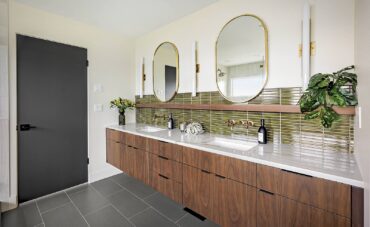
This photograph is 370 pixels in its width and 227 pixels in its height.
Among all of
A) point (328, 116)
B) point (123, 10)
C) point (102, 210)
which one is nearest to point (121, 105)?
point (123, 10)

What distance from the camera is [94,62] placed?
9.21ft

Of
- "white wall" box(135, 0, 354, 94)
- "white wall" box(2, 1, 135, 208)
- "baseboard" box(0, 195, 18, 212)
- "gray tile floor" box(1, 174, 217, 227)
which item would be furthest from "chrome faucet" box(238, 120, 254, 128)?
"baseboard" box(0, 195, 18, 212)

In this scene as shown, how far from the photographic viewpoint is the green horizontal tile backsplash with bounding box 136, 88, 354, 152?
1.39m

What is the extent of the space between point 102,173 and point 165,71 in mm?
2033

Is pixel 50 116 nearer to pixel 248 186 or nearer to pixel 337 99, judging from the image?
pixel 248 186

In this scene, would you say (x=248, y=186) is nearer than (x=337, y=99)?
No

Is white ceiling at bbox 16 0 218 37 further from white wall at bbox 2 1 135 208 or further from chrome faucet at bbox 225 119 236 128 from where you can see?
chrome faucet at bbox 225 119 236 128

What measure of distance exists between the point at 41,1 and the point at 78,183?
2.52m

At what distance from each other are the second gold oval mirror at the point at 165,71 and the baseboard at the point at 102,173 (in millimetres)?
1533

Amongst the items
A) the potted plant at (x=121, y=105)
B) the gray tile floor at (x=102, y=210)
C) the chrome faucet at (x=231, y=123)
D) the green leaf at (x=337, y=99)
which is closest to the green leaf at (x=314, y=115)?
the green leaf at (x=337, y=99)

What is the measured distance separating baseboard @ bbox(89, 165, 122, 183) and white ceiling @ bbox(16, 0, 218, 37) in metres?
2.40

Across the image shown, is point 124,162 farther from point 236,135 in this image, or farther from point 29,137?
point 236,135

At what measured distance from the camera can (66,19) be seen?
252 cm

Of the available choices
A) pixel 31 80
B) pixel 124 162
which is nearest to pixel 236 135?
pixel 124 162
